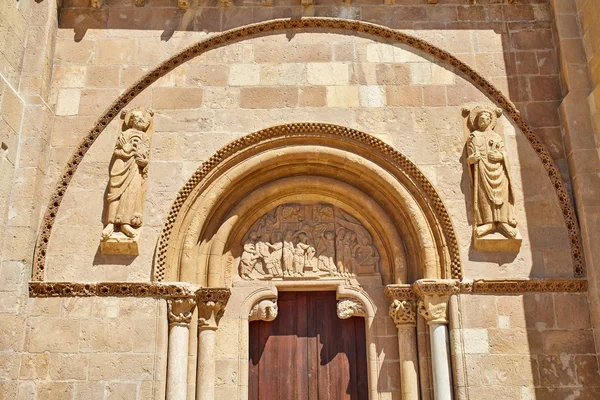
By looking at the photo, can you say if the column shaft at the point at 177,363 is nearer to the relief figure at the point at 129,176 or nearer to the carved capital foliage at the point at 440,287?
the relief figure at the point at 129,176

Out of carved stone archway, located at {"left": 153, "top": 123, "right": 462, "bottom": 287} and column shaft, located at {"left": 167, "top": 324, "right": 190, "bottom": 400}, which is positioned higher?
carved stone archway, located at {"left": 153, "top": 123, "right": 462, "bottom": 287}

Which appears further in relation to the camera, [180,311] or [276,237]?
[276,237]

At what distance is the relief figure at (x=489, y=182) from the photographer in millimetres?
7441

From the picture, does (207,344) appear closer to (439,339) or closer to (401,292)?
(401,292)

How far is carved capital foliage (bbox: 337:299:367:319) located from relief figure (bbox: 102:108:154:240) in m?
2.70

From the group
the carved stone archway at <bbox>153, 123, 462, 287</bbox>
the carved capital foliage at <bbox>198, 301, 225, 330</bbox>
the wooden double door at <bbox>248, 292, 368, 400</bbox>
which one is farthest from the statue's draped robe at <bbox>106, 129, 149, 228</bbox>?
the wooden double door at <bbox>248, 292, 368, 400</bbox>

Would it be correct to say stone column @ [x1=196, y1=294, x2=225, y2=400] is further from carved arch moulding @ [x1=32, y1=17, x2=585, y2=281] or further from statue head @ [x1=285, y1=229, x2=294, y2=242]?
carved arch moulding @ [x1=32, y1=17, x2=585, y2=281]

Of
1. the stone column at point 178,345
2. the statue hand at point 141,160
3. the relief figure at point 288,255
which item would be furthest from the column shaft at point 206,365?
the statue hand at point 141,160

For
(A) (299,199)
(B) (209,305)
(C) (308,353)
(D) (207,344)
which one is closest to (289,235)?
(A) (299,199)

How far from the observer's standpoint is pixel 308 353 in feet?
25.6

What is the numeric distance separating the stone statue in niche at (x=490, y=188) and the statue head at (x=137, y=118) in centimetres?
410

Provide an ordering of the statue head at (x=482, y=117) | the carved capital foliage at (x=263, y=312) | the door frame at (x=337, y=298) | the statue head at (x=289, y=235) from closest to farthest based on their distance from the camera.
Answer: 1. the door frame at (x=337, y=298)
2. the carved capital foliage at (x=263, y=312)
3. the statue head at (x=482, y=117)
4. the statue head at (x=289, y=235)

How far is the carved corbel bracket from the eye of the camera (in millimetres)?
7484

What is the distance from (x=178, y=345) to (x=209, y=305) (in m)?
0.61
